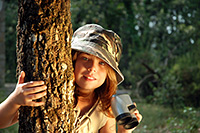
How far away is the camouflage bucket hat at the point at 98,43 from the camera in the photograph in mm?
1651

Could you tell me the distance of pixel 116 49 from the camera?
1.88m

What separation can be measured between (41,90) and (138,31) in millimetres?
8618

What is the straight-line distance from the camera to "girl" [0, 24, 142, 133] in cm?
166

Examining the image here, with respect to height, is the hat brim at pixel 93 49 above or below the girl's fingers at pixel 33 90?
above

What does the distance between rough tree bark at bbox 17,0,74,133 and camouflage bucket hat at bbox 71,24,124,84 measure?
323 millimetres

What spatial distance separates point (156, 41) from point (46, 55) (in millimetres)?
8590

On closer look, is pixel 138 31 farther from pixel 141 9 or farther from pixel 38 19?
pixel 38 19

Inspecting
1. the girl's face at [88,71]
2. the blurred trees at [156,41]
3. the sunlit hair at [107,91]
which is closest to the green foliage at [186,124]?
the blurred trees at [156,41]

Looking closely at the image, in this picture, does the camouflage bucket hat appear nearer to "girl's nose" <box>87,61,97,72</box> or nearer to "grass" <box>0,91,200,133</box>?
"girl's nose" <box>87,61,97,72</box>

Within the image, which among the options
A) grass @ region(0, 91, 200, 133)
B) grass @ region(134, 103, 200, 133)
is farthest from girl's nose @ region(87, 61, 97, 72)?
grass @ region(134, 103, 200, 133)

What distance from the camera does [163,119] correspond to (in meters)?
4.97

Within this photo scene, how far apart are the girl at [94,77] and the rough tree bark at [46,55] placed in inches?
10.8

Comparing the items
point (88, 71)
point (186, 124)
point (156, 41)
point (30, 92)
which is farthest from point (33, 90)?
point (156, 41)

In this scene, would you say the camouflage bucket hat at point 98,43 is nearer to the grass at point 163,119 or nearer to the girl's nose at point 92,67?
the girl's nose at point 92,67
